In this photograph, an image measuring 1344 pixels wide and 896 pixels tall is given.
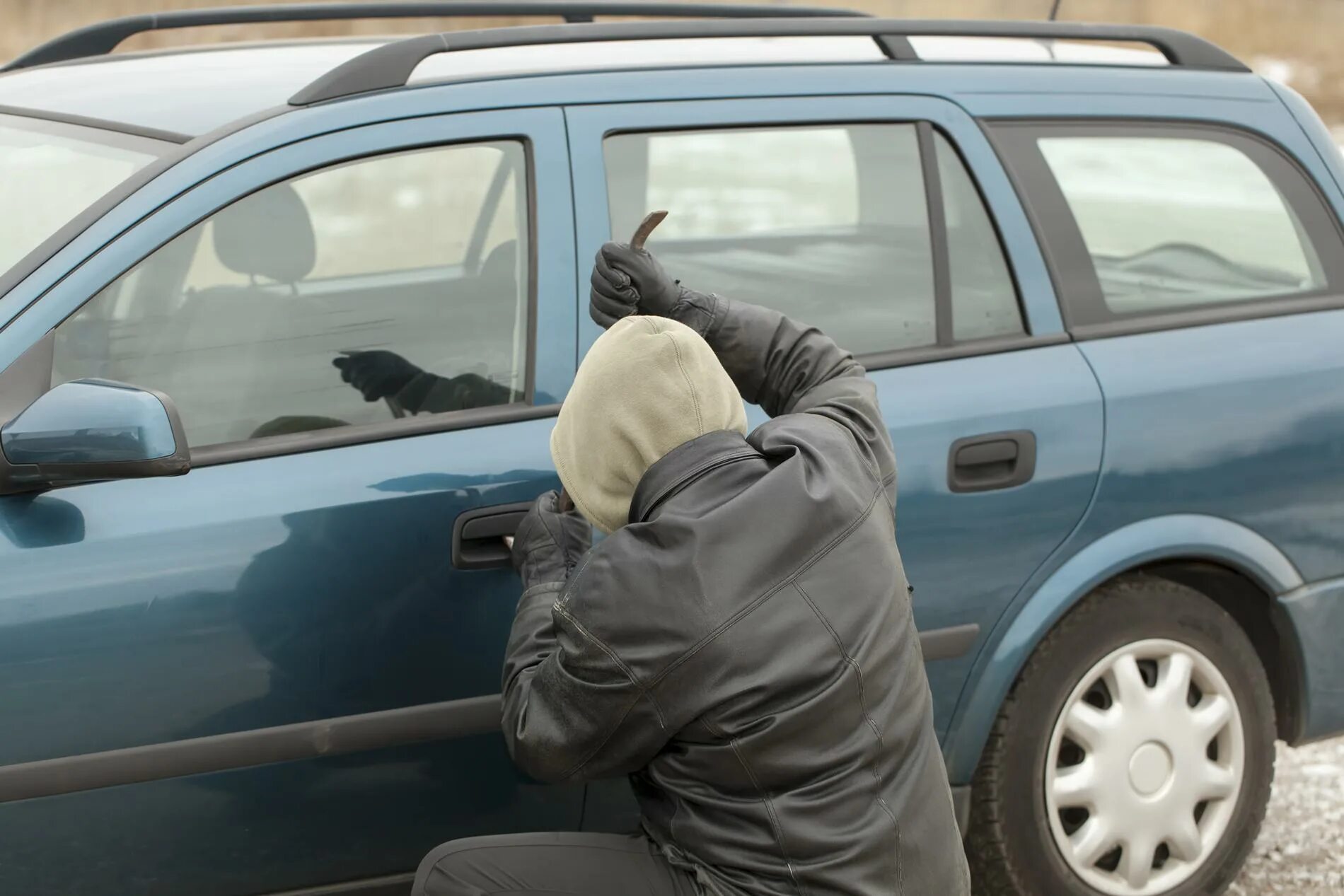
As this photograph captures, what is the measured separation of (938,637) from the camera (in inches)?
110

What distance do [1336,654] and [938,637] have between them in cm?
97

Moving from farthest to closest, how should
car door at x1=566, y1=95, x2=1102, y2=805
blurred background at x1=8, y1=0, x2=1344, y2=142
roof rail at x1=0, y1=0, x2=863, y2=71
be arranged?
blurred background at x1=8, y1=0, x2=1344, y2=142 → roof rail at x1=0, y1=0, x2=863, y2=71 → car door at x1=566, y1=95, x2=1102, y2=805

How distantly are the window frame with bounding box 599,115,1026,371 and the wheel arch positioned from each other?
0.41m

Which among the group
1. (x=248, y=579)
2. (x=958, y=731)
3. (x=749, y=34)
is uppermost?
(x=749, y=34)

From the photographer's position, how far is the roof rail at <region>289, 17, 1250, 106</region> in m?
2.53

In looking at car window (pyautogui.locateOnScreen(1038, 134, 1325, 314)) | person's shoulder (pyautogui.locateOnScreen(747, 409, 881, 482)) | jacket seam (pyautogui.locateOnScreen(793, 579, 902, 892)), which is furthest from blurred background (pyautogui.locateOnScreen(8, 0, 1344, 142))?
jacket seam (pyautogui.locateOnScreen(793, 579, 902, 892))

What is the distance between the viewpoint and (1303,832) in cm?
365

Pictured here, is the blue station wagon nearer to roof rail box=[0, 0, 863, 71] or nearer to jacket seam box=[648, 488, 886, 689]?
roof rail box=[0, 0, 863, 71]

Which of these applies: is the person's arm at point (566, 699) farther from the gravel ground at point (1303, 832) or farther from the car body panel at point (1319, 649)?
the gravel ground at point (1303, 832)

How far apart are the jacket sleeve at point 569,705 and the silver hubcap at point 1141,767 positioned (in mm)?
1322

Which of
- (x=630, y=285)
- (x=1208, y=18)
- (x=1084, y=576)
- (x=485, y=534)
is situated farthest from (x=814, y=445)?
(x=1208, y=18)

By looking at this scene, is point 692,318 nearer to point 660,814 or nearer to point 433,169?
point 660,814

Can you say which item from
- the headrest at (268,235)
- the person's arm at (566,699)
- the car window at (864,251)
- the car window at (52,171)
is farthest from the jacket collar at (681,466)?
the car window at (52,171)

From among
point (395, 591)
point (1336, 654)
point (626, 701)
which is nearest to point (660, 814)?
point (626, 701)
